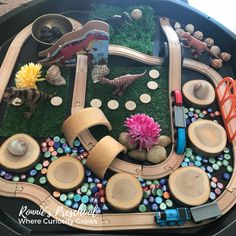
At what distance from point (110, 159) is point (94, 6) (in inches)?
38.2

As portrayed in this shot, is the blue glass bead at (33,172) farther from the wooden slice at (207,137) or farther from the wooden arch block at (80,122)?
the wooden slice at (207,137)

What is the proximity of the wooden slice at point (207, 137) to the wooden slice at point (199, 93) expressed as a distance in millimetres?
118

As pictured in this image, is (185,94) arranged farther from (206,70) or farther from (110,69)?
(110,69)

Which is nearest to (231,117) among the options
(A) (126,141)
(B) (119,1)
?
(A) (126,141)

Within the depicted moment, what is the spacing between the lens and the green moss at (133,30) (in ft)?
5.76

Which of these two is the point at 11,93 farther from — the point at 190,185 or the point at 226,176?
the point at 226,176

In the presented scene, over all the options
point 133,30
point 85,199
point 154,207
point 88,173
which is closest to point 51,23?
point 133,30

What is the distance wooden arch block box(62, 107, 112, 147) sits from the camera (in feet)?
4.53

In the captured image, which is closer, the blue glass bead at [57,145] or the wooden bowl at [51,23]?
the blue glass bead at [57,145]

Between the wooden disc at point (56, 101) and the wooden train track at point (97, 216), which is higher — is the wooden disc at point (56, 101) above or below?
above

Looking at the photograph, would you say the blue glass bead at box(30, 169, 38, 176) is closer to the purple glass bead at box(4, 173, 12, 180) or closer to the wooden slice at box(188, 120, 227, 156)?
the purple glass bead at box(4, 173, 12, 180)

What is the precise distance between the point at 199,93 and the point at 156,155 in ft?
1.25

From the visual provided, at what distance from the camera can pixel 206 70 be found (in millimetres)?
1720

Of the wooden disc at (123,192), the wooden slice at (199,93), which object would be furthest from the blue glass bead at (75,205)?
the wooden slice at (199,93)
